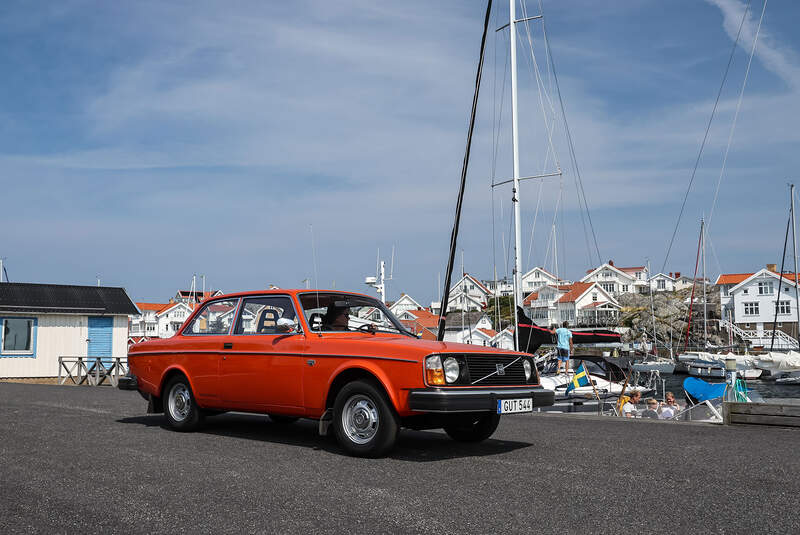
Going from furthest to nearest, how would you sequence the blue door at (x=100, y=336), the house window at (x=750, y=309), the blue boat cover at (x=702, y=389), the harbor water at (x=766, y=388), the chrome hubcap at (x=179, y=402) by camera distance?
the house window at (x=750, y=309) < the harbor water at (x=766, y=388) < the blue door at (x=100, y=336) < the blue boat cover at (x=702, y=389) < the chrome hubcap at (x=179, y=402)

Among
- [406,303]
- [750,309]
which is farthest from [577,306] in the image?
[406,303]

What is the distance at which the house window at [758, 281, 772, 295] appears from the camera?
94.5 metres

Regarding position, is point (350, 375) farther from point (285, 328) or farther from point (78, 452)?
point (78, 452)

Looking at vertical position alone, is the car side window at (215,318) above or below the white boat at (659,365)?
above

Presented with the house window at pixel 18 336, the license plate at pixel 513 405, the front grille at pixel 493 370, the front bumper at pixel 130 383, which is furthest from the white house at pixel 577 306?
the license plate at pixel 513 405

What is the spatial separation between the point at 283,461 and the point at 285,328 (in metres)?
1.86

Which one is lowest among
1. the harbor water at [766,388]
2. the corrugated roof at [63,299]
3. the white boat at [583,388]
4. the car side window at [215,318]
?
the harbor water at [766,388]

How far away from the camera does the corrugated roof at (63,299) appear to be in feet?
89.9

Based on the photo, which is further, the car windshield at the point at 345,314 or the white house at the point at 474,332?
the white house at the point at 474,332

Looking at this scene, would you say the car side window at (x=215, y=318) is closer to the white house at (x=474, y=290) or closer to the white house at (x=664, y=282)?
the white house at (x=474, y=290)

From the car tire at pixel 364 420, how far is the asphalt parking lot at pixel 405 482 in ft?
0.66

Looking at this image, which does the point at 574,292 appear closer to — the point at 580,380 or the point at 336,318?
the point at 580,380

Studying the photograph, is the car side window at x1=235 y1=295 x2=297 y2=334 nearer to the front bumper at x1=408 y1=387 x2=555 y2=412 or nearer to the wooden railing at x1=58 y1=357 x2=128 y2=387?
the front bumper at x1=408 y1=387 x2=555 y2=412

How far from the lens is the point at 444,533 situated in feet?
14.0
